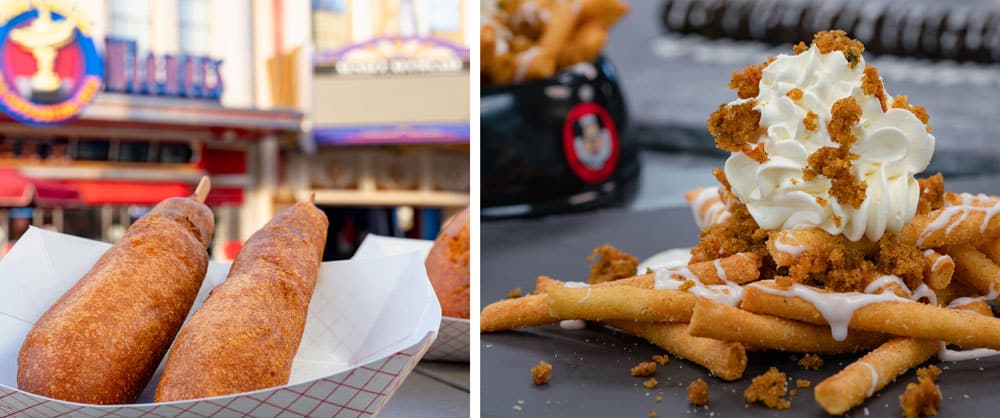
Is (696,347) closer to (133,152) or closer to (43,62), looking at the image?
(43,62)

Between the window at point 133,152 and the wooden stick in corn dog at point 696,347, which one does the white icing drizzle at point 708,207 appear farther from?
the window at point 133,152

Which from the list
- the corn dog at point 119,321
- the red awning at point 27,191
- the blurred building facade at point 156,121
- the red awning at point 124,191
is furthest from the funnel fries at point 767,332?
the red awning at point 124,191

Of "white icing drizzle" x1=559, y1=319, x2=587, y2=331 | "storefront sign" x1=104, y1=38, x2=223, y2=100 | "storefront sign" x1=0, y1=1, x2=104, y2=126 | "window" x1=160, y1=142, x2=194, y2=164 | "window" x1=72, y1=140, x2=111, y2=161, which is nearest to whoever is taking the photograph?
"white icing drizzle" x1=559, y1=319, x2=587, y2=331

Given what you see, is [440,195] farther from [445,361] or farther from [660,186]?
[445,361]

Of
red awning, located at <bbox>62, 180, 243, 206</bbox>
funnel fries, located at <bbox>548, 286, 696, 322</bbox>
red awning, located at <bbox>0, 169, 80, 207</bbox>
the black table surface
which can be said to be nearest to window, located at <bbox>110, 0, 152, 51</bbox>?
red awning, located at <bbox>62, 180, 243, 206</bbox>

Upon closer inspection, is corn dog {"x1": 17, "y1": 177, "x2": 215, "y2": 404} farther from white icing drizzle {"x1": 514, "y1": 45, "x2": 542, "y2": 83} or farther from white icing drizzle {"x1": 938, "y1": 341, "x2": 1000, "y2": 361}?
white icing drizzle {"x1": 514, "y1": 45, "x2": 542, "y2": 83}

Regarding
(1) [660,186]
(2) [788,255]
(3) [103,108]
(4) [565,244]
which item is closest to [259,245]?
(2) [788,255]

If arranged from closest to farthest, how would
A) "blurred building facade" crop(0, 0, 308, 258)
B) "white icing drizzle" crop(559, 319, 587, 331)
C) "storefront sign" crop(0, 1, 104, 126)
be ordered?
"white icing drizzle" crop(559, 319, 587, 331)
"storefront sign" crop(0, 1, 104, 126)
"blurred building facade" crop(0, 0, 308, 258)
